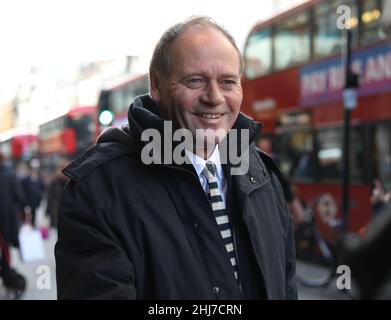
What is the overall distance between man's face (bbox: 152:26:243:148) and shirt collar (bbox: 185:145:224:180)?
0.07 meters

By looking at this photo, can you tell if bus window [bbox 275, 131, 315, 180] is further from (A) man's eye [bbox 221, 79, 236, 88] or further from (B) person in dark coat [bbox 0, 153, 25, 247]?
(A) man's eye [bbox 221, 79, 236, 88]

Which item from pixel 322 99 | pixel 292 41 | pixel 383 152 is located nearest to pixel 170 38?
pixel 383 152

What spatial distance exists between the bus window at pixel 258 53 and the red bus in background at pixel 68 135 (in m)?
10.1

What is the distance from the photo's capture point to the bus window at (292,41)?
33.3 feet

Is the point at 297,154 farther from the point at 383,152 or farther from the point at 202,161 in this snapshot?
the point at 202,161

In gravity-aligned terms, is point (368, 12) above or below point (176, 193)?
above

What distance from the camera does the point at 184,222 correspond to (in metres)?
1.59

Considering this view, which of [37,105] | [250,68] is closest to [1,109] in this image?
[37,105]

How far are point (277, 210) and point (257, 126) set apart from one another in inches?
10.4

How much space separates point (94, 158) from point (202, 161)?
0.29 m

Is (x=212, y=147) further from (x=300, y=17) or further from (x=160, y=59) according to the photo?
(x=300, y=17)

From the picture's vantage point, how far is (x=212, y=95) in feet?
5.59

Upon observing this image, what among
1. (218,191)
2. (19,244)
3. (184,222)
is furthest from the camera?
(19,244)

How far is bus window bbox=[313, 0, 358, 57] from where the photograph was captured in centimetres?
945
